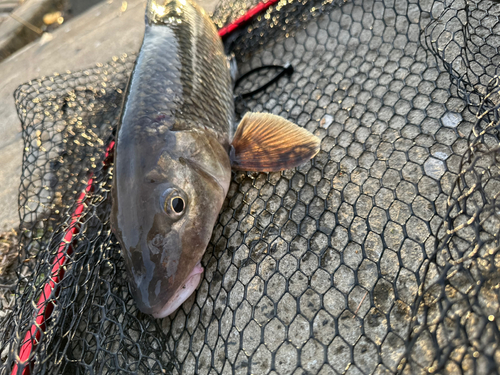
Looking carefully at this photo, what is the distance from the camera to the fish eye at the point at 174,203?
1.96m

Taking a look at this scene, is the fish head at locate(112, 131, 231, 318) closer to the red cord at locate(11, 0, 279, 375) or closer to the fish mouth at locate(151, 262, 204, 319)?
the fish mouth at locate(151, 262, 204, 319)

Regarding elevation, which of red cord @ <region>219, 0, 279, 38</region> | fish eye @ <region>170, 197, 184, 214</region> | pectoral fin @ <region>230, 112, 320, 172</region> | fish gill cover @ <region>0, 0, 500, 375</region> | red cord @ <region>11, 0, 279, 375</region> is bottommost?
fish gill cover @ <region>0, 0, 500, 375</region>

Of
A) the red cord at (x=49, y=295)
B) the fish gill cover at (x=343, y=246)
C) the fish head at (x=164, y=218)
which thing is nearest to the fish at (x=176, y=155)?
the fish head at (x=164, y=218)

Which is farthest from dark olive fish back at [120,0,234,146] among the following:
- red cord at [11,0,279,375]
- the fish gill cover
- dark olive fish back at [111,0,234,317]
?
red cord at [11,0,279,375]

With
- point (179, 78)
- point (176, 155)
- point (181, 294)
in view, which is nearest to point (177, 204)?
point (176, 155)

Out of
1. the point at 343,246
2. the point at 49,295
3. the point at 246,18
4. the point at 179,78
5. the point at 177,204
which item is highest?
the point at 179,78

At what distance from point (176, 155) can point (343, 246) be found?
125 centimetres

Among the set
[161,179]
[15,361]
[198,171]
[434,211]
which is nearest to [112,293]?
[15,361]

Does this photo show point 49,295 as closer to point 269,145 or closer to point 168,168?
point 168,168

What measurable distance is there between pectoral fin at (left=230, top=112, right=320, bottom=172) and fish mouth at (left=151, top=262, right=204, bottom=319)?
3.00 ft

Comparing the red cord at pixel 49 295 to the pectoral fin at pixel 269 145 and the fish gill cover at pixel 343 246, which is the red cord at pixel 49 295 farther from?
the pectoral fin at pixel 269 145

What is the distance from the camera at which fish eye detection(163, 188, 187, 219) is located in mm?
1956

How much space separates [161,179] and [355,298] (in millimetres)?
1369

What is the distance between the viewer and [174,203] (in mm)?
1992
